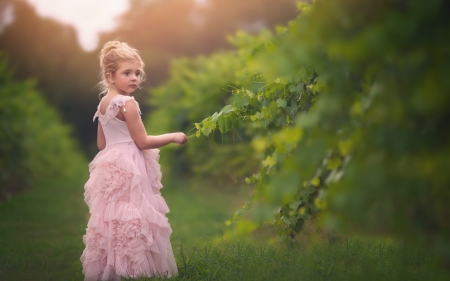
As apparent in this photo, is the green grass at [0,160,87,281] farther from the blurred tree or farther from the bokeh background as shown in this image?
the blurred tree

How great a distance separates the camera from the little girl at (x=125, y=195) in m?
3.21

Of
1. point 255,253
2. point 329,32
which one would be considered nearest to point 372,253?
point 255,253

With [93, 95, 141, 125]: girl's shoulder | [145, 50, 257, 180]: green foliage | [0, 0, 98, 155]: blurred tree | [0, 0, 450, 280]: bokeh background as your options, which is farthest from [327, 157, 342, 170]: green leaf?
[0, 0, 98, 155]: blurred tree

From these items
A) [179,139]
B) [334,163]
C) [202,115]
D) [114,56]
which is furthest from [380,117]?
[202,115]

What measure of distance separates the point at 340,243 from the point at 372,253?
1.04ft

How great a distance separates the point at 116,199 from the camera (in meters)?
3.24

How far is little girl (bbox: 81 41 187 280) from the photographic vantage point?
3.21 m

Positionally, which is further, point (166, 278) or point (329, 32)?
point (166, 278)

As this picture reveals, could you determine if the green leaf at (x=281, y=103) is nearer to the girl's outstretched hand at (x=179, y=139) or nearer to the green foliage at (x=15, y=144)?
the girl's outstretched hand at (x=179, y=139)

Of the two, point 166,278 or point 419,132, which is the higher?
point 166,278

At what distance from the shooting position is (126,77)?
3389mm

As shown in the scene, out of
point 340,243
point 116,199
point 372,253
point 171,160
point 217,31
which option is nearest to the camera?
point 116,199

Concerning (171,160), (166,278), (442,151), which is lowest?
(442,151)

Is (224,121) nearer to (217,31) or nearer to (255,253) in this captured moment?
(255,253)
